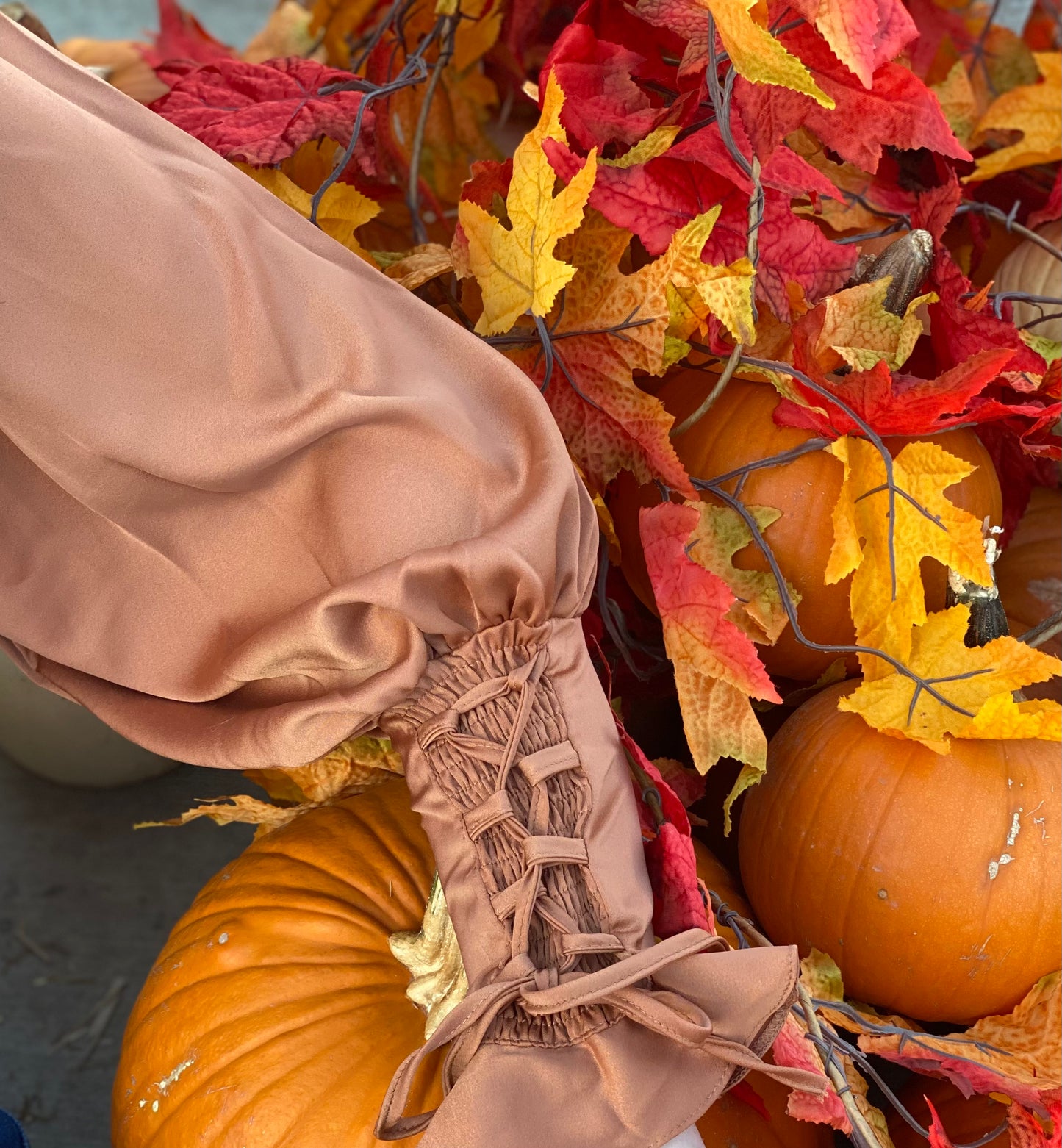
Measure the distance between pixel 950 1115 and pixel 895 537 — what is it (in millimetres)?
396

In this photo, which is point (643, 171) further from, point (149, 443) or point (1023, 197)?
point (1023, 197)

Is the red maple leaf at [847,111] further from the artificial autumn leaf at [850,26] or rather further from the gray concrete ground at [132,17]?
the gray concrete ground at [132,17]

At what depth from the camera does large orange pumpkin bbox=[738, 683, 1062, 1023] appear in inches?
25.3

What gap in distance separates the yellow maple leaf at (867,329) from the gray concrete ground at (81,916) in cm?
72

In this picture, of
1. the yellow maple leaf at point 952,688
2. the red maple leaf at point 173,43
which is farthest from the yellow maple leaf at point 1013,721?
the red maple leaf at point 173,43

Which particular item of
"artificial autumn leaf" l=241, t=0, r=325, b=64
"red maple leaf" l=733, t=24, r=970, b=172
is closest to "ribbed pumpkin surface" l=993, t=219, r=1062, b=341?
"red maple leaf" l=733, t=24, r=970, b=172

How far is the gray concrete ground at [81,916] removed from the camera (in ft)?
2.99

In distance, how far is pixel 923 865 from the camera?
65 centimetres

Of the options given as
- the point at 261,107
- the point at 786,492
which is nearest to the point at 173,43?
the point at 261,107

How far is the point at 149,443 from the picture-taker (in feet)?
1.44

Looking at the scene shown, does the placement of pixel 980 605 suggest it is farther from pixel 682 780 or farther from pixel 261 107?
pixel 261 107

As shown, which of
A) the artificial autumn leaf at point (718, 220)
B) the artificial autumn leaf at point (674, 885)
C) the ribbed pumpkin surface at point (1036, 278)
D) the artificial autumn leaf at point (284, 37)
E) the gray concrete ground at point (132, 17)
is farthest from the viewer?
the gray concrete ground at point (132, 17)

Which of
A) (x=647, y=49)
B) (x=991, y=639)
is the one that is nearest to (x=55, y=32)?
(x=647, y=49)

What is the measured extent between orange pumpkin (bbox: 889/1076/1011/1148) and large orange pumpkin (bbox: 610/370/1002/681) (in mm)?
296
